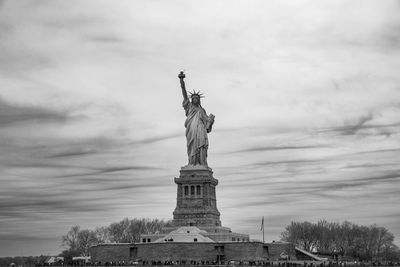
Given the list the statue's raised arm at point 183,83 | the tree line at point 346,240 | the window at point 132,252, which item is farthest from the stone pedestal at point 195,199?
the tree line at point 346,240

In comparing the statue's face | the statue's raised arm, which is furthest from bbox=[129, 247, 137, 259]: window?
the statue's raised arm

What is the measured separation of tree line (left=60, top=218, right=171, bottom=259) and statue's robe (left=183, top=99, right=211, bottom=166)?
28304 millimetres

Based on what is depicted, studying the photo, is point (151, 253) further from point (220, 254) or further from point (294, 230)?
point (294, 230)

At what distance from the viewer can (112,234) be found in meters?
104

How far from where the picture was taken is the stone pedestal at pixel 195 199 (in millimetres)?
72375

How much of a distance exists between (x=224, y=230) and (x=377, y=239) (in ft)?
121

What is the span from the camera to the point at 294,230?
3910 inches

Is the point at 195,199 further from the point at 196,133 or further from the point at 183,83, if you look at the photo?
the point at 183,83

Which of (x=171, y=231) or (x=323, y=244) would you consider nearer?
(x=171, y=231)

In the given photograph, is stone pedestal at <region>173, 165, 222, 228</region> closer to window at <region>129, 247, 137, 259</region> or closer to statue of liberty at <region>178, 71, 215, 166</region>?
statue of liberty at <region>178, 71, 215, 166</region>

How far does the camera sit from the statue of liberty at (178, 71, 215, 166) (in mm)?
76312

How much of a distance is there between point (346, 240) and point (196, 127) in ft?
117

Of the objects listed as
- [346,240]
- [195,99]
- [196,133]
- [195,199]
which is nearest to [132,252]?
[195,199]

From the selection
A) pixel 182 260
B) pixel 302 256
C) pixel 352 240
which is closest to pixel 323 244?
Result: pixel 352 240
